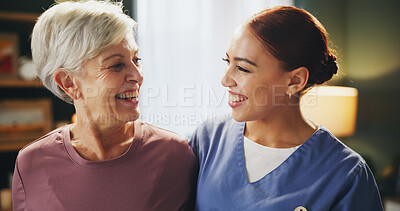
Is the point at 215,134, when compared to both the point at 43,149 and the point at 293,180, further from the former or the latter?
the point at 43,149

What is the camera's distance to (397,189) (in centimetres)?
288

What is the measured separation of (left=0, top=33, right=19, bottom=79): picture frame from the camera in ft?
9.16

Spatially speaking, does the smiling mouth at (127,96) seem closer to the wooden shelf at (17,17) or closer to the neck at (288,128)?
the neck at (288,128)

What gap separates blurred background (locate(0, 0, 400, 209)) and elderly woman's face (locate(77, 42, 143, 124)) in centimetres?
171

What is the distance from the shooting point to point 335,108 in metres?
2.74

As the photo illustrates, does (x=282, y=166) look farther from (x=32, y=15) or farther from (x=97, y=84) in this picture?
(x=32, y=15)

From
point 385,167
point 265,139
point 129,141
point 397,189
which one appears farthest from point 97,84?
point 385,167

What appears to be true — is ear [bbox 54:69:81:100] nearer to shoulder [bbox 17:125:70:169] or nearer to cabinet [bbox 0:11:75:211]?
shoulder [bbox 17:125:70:169]

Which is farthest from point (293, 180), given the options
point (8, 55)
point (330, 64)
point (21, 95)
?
point (21, 95)

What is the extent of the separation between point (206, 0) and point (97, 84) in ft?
7.69

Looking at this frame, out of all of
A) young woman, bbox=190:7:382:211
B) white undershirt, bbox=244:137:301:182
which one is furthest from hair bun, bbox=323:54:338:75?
white undershirt, bbox=244:137:301:182

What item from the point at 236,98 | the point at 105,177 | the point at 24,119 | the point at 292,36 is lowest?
the point at 24,119

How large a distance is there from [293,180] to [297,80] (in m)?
0.33

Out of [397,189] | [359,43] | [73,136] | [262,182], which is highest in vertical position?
[359,43]
